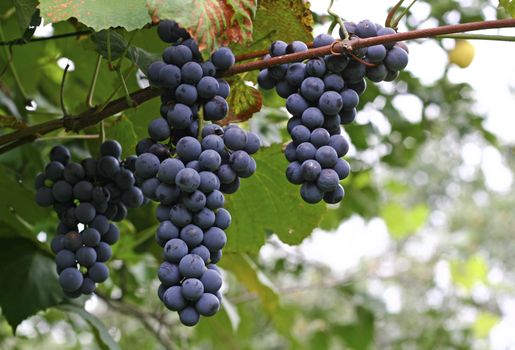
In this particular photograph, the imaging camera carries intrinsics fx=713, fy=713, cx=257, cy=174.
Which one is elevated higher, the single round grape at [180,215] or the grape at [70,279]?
the single round grape at [180,215]

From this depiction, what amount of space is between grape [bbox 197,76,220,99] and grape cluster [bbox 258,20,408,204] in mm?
94

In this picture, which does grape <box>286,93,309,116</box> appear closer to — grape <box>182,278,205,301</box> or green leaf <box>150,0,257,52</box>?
green leaf <box>150,0,257,52</box>

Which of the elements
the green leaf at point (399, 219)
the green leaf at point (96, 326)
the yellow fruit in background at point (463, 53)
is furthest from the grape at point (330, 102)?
the green leaf at point (399, 219)

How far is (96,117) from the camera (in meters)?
1.10

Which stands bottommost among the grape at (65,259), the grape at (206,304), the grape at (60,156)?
the grape at (65,259)

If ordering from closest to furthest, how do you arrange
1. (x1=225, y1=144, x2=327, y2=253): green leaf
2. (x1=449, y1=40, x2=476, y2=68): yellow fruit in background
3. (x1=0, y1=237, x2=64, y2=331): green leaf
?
(x1=225, y1=144, x2=327, y2=253): green leaf, (x1=0, y1=237, x2=64, y2=331): green leaf, (x1=449, y1=40, x2=476, y2=68): yellow fruit in background

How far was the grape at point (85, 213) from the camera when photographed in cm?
113

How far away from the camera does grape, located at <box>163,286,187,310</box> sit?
0.85 meters

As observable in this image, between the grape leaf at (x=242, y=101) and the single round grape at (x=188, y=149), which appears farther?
the grape leaf at (x=242, y=101)

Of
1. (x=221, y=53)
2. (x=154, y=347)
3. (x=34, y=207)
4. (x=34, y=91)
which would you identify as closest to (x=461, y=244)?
(x=154, y=347)

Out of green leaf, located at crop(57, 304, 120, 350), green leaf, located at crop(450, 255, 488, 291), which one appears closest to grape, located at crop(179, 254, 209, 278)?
green leaf, located at crop(57, 304, 120, 350)

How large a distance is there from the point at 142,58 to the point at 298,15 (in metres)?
0.25

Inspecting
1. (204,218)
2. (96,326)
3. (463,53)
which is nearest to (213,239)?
(204,218)

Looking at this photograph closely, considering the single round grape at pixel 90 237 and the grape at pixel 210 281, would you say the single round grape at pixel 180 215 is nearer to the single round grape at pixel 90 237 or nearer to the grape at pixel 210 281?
the grape at pixel 210 281
